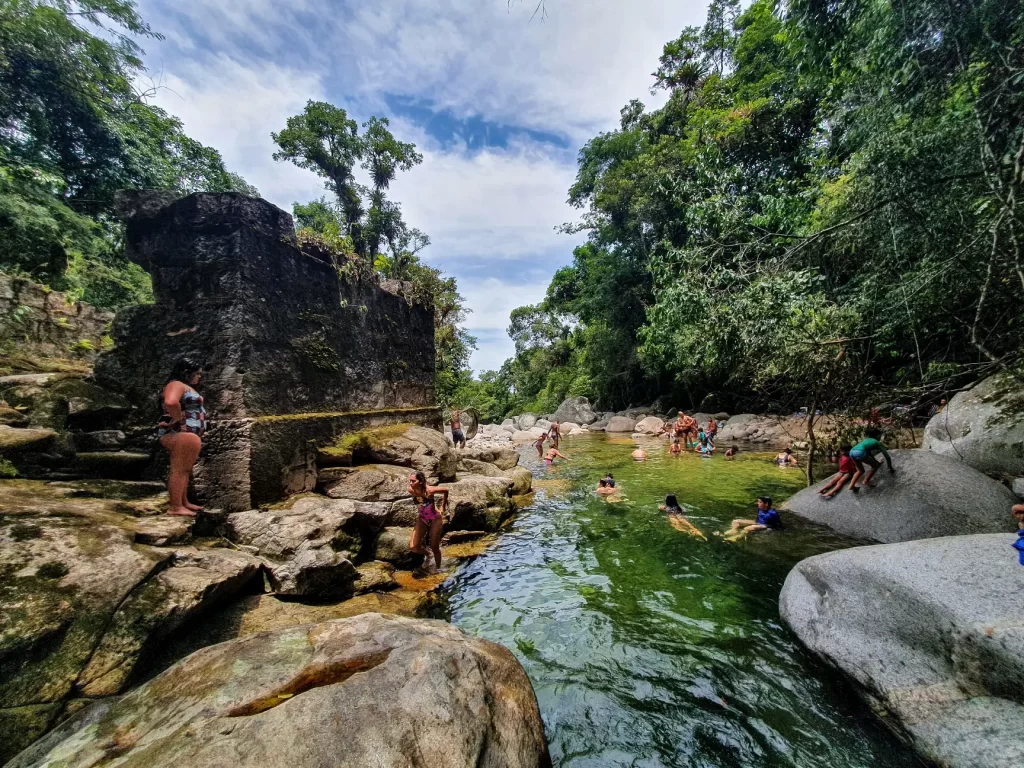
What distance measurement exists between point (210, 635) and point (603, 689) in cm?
340

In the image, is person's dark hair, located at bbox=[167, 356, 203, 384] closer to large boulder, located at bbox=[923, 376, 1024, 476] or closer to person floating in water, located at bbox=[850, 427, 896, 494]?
person floating in water, located at bbox=[850, 427, 896, 494]

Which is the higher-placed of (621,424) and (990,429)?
(990,429)

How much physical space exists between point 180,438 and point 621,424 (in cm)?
2531

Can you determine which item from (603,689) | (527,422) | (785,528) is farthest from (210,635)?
(527,422)

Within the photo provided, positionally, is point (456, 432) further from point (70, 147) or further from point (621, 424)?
point (621, 424)

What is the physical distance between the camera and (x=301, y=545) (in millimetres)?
4566

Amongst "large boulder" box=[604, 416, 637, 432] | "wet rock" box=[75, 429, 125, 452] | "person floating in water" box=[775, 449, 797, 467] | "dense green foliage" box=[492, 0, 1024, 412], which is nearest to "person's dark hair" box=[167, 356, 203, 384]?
"wet rock" box=[75, 429, 125, 452]

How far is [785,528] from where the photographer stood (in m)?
7.32

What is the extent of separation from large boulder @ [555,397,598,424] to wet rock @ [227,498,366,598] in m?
28.1

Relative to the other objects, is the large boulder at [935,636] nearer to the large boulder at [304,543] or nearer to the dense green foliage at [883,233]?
the dense green foliage at [883,233]

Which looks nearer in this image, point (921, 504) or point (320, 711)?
point (320, 711)

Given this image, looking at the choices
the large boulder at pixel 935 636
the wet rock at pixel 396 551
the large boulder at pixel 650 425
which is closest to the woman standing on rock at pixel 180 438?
the wet rock at pixel 396 551

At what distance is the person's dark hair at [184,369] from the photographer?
5.14 meters

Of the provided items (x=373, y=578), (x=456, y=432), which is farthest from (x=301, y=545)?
(x=456, y=432)
